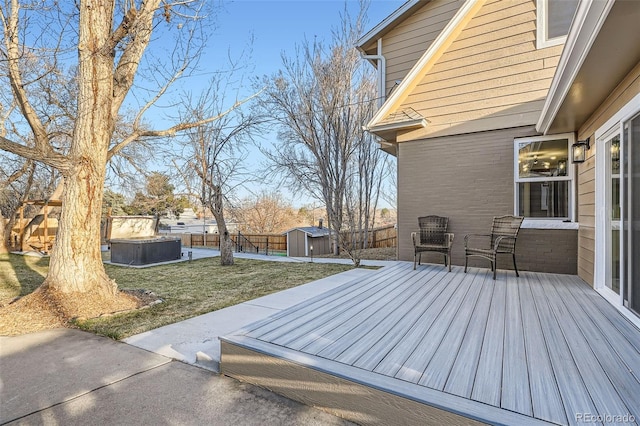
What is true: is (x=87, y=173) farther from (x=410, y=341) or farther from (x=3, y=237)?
(x=3, y=237)

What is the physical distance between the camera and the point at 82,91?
4.59 metres

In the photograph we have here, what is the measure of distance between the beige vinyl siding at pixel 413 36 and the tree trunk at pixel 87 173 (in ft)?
17.2

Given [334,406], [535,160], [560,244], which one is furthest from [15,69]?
[560,244]

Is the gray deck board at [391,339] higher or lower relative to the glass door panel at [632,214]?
lower

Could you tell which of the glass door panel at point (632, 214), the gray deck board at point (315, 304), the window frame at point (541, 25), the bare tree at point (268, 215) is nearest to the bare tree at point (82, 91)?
the gray deck board at point (315, 304)

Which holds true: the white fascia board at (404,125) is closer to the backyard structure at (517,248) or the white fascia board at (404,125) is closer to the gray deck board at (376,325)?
the backyard structure at (517,248)

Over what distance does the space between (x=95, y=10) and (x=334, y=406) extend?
5.87 metres

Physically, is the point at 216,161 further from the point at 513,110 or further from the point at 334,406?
the point at 334,406

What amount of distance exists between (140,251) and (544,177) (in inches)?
395

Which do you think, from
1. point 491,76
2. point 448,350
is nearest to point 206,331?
point 448,350

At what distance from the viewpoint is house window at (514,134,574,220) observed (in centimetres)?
515

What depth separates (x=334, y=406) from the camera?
2.02 metres

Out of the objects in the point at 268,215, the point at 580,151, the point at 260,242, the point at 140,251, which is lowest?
the point at 260,242

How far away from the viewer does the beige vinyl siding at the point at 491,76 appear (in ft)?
17.4
